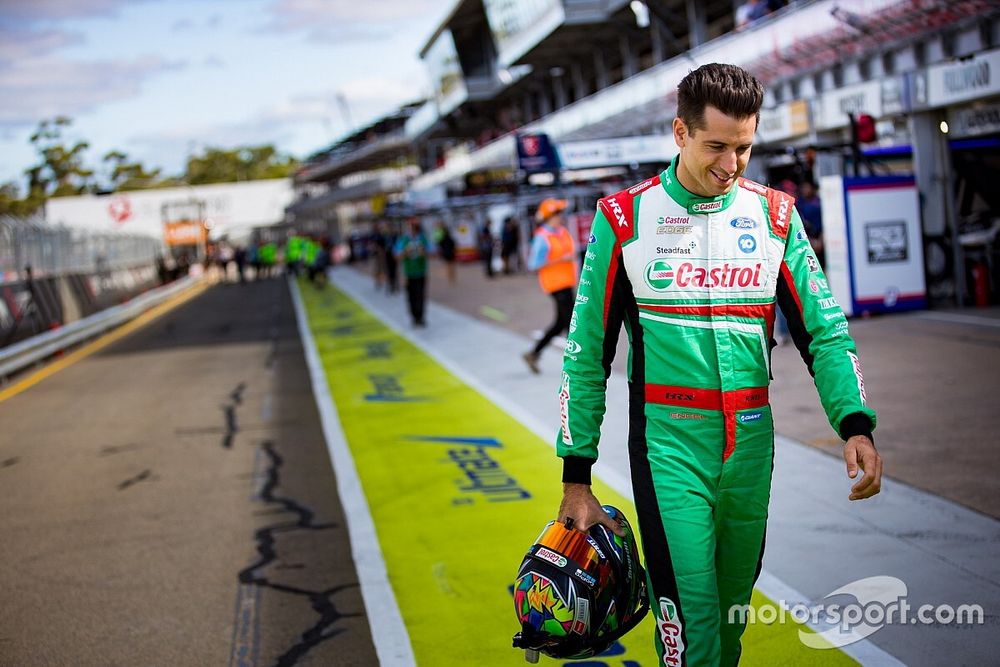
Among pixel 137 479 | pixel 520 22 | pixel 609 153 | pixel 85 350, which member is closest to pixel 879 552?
pixel 137 479

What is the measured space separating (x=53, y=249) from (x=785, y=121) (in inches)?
602

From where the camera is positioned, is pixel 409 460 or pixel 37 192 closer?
pixel 409 460

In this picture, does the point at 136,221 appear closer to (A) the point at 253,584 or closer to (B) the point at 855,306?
(B) the point at 855,306

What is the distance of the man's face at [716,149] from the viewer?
3014 millimetres

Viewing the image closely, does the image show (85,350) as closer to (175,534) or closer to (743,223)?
(175,534)

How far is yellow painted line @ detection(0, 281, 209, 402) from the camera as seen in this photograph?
53.2 ft

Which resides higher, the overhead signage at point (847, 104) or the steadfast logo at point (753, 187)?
the overhead signage at point (847, 104)

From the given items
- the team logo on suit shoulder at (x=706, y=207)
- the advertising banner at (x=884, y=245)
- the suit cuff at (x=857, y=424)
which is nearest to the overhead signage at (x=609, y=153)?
the advertising banner at (x=884, y=245)

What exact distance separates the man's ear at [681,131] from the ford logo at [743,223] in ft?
0.85

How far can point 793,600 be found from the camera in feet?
16.8

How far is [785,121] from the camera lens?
74.2 feet

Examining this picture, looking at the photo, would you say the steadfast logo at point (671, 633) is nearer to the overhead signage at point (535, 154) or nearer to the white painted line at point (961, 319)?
the white painted line at point (961, 319)

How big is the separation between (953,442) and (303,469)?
485 cm

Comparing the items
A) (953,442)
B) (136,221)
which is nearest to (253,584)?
(953,442)
